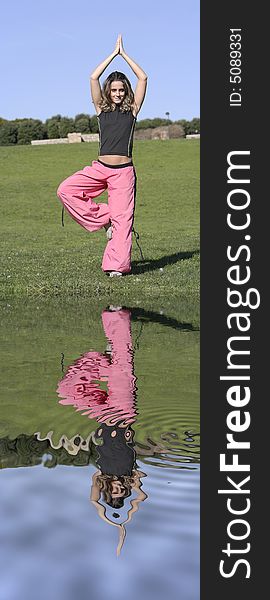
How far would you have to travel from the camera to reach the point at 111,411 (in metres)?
4.39

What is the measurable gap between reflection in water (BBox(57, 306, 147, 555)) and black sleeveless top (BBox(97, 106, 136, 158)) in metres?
3.54

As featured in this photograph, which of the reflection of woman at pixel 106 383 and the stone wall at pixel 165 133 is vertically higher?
the stone wall at pixel 165 133

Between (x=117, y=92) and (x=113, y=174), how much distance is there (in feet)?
3.05

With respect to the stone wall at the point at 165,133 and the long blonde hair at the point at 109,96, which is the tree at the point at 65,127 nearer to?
the stone wall at the point at 165,133

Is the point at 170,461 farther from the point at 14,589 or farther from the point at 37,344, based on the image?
the point at 37,344

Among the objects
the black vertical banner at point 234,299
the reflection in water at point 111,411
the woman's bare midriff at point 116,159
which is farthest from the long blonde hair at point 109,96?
the black vertical banner at point 234,299

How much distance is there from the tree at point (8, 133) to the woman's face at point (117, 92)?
43559 millimetres

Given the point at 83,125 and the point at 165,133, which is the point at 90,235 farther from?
the point at 83,125

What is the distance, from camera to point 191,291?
952cm

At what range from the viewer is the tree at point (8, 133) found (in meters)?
52.8

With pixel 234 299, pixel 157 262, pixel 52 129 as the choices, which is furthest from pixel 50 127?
pixel 234 299

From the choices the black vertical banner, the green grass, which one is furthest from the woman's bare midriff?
Result: the black vertical banner

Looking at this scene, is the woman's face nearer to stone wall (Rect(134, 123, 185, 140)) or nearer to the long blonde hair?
the long blonde hair

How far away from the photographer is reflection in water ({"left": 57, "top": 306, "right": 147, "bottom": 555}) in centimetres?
303
